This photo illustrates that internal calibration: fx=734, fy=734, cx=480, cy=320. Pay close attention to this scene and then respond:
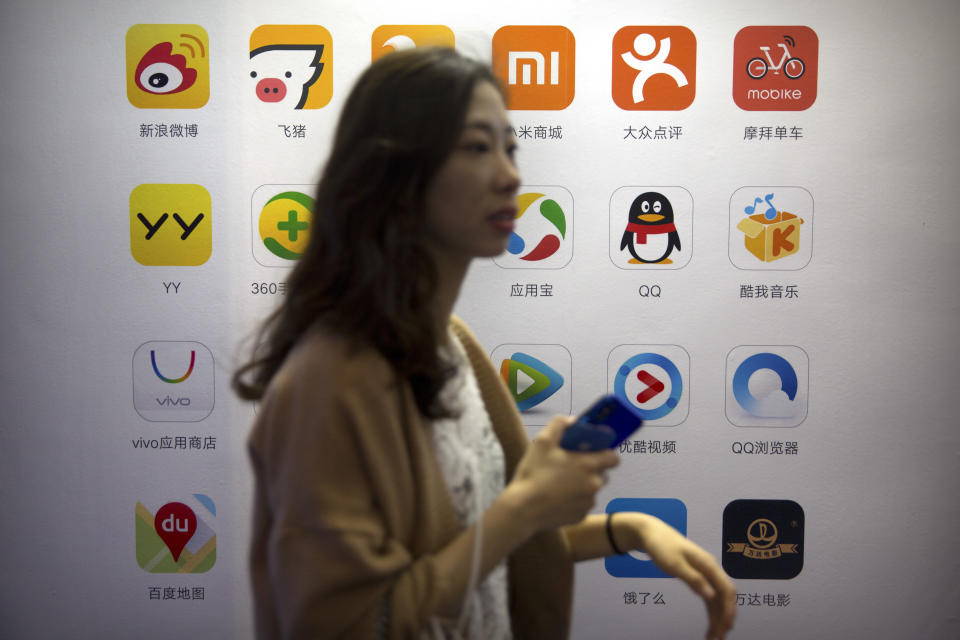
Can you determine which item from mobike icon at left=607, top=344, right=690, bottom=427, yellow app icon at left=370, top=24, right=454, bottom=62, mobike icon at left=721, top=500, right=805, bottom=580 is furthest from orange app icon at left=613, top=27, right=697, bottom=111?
mobike icon at left=721, top=500, right=805, bottom=580

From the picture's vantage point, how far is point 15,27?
173cm

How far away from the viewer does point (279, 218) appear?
1743 millimetres

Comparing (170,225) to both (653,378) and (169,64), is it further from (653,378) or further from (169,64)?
(653,378)

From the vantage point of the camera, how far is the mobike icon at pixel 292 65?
5.61 ft

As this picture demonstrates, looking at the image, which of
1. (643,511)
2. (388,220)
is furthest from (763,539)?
(388,220)

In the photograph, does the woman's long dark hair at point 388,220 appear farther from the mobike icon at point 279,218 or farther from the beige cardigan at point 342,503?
the mobike icon at point 279,218

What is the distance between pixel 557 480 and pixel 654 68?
3.87ft

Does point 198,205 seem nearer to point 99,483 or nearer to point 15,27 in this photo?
point 15,27

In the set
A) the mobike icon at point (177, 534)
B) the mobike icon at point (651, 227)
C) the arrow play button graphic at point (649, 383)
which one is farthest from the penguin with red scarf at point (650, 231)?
the mobike icon at point (177, 534)

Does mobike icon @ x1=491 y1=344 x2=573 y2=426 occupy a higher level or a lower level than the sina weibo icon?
lower

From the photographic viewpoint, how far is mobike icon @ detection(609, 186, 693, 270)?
171 centimetres

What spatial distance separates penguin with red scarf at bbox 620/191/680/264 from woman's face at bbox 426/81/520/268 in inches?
33.4

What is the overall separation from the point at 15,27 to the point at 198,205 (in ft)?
1.94

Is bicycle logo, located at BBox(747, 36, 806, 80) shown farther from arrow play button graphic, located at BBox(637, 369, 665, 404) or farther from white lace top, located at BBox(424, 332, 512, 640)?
white lace top, located at BBox(424, 332, 512, 640)
